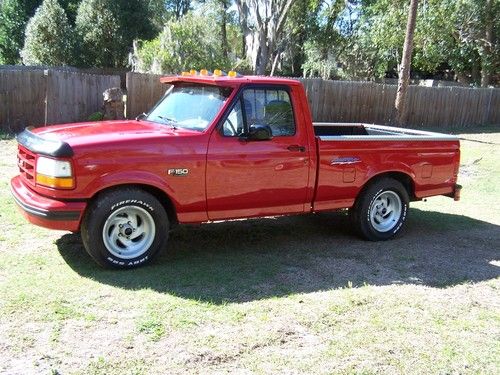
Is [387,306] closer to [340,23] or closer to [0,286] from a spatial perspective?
[0,286]

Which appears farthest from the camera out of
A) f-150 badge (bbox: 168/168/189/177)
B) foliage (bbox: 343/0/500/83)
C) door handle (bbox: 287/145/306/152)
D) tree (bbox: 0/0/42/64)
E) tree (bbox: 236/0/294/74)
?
tree (bbox: 0/0/42/64)

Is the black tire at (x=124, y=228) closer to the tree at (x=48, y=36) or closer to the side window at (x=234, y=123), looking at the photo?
the side window at (x=234, y=123)

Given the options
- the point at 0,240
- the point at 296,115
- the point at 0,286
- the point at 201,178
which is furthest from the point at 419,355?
the point at 0,240

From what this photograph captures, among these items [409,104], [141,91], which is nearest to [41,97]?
[141,91]

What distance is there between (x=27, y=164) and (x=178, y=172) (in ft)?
4.81

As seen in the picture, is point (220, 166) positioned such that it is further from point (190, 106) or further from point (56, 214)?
point (56, 214)

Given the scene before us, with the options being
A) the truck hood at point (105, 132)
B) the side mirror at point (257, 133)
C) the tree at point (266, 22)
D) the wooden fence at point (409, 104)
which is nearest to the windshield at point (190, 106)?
the truck hood at point (105, 132)

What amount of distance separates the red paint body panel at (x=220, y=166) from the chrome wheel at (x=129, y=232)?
28 centimetres

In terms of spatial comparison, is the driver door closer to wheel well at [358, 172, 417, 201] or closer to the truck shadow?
the truck shadow

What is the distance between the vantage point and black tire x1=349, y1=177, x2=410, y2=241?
22.2 ft

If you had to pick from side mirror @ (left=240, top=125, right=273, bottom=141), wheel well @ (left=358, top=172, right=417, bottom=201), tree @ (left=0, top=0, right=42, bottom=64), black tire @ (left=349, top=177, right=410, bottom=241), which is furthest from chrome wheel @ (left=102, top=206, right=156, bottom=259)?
tree @ (left=0, top=0, right=42, bottom=64)

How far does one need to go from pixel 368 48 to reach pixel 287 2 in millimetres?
9359

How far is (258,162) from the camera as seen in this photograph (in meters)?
5.78

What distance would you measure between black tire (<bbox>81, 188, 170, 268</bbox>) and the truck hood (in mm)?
507
